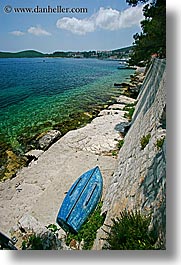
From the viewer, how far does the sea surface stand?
133 inches

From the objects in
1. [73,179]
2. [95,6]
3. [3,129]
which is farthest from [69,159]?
[95,6]

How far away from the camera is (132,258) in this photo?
2852 millimetres

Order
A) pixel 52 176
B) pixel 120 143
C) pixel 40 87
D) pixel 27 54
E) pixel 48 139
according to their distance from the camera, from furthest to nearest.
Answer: pixel 120 143 → pixel 48 139 → pixel 52 176 → pixel 40 87 → pixel 27 54

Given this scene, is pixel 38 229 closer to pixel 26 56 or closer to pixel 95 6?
pixel 26 56

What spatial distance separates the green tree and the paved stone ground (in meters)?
1.44

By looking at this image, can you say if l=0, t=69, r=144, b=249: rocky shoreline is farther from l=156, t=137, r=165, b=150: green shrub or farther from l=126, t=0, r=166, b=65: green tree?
l=126, t=0, r=166, b=65: green tree

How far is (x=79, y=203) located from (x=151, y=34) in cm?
194

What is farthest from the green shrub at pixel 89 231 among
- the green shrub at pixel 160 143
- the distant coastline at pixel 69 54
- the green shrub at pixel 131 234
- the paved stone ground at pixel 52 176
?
the distant coastline at pixel 69 54

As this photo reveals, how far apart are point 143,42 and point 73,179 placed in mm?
1745

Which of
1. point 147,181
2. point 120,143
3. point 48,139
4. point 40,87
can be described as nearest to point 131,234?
point 147,181

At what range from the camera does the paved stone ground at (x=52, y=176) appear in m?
3.51

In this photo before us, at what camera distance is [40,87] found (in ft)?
11.9

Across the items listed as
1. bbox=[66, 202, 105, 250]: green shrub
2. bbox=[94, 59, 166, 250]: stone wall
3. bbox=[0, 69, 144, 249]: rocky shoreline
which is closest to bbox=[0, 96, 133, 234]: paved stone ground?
bbox=[0, 69, 144, 249]: rocky shoreline

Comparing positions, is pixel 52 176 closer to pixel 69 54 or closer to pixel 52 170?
pixel 52 170
